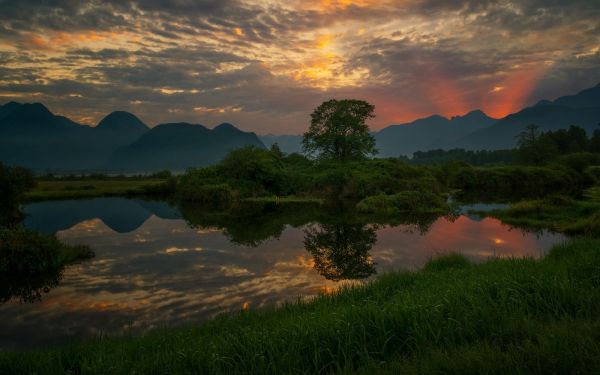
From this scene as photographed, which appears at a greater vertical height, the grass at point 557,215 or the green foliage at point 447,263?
the green foliage at point 447,263

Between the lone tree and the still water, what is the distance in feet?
100

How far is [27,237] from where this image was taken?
18.2 metres

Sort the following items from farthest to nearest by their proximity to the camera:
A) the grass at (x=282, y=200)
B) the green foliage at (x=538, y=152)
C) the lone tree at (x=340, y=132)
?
the green foliage at (x=538, y=152), the lone tree at (x=340, y=132), the grass at (x=282, y=200)

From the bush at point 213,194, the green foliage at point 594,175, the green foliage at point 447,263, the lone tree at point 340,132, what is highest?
the lone tree at point 340,132

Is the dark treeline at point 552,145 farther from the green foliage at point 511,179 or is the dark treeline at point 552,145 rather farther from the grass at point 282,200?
the grass at point 282,200

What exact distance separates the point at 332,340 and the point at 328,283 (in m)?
9.21

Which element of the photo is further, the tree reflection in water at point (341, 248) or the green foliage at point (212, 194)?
the green foliage at point (212, 194)

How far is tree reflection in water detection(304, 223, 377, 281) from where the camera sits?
18.4 m

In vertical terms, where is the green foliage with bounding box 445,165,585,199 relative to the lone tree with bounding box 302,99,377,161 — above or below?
below

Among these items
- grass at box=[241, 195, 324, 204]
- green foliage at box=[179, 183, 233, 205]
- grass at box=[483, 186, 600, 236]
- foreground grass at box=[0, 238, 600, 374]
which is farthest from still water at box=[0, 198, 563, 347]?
green foliage at box=[179, 183, 233, 205]

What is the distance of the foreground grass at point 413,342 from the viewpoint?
5398 millimetres

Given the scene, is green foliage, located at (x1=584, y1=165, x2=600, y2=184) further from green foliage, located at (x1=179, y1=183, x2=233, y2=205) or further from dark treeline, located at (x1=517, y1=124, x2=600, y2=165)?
green foliage, located at (x1=179, y1=183, x2=233, y2=205)

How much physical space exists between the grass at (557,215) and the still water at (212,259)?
5.59ft

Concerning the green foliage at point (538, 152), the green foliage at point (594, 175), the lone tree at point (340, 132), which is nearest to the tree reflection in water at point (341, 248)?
the lone tree at point (340, 132)
